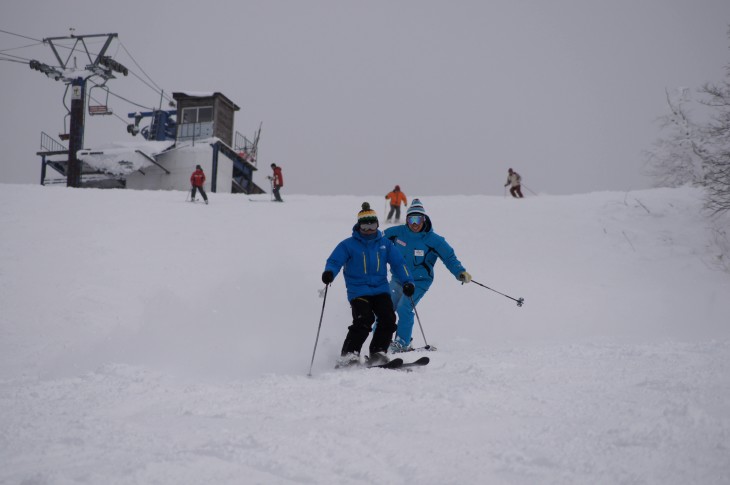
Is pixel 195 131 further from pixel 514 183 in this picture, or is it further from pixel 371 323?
pixel 371 323

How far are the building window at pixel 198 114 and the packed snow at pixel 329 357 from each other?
21521 millimetres

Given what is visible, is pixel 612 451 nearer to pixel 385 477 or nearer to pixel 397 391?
pixel 385 477

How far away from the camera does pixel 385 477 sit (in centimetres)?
262

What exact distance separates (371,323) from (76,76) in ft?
113

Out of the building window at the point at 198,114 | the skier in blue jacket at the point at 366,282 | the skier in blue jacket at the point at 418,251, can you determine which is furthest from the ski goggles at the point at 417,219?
the building window at the point at 198,114

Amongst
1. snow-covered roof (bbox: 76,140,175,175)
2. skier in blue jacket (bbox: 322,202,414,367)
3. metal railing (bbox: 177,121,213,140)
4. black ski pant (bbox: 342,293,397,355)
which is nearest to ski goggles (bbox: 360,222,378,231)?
skier in blue jacket (bbox: 322,202,414,367)

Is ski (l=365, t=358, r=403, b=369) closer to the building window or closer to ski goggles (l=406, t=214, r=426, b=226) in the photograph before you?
ski goggles (l=406, t=214, r=426, b=226)

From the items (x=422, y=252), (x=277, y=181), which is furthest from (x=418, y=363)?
(x=277, y=181)

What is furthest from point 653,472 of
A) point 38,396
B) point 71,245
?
point 71,245

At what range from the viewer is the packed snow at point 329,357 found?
2805mm

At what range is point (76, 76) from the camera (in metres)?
33.1

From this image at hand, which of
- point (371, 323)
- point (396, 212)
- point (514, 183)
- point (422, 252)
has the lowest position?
point (371, 323)

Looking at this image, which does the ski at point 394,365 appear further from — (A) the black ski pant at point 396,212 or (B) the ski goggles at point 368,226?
(A) the black ski pant at point 396,212

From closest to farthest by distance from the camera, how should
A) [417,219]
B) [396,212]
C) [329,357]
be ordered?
[329,357], [417,219], [396,212]
